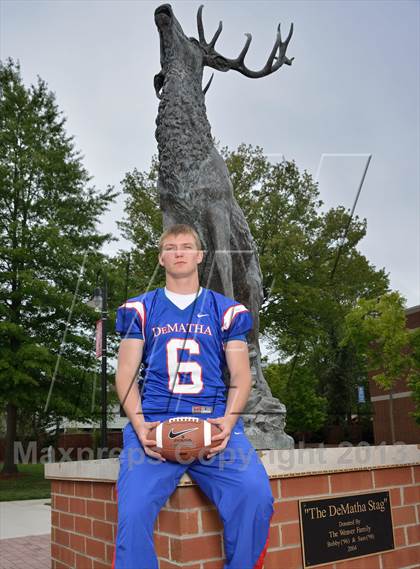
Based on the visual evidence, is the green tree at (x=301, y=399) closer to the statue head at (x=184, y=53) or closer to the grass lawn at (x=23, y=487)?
the grass lawn at (x=23, y=487)

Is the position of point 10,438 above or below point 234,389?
below

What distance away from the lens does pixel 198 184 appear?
485cm

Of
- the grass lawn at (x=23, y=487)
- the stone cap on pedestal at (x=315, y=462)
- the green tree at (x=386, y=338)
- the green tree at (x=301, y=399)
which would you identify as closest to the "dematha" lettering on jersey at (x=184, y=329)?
the stone cap on pedestal at (x=315, y=462)

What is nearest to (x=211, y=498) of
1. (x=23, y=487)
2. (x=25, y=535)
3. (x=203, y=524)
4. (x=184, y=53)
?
(x=203, y=524)

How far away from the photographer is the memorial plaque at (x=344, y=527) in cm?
359

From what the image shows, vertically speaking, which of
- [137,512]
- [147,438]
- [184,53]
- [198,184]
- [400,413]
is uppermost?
[184,53]

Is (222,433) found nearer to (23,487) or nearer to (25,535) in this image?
(25,535)

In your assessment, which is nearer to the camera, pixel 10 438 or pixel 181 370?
pixel 181 370

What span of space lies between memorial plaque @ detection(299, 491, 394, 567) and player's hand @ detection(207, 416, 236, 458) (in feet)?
3.59

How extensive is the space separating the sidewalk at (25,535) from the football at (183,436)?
5.09 meters

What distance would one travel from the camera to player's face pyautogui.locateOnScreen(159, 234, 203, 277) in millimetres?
3139

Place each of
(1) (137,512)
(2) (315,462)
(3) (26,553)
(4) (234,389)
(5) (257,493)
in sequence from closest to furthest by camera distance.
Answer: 1. (1) (137,512)
2. (5) (257,493)
3. (4) (234,389)
4. (2) (315,462)
5. (3) (26,553)

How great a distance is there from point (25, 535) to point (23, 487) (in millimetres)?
8778

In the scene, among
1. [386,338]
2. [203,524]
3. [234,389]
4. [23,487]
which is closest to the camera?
[234,389]
